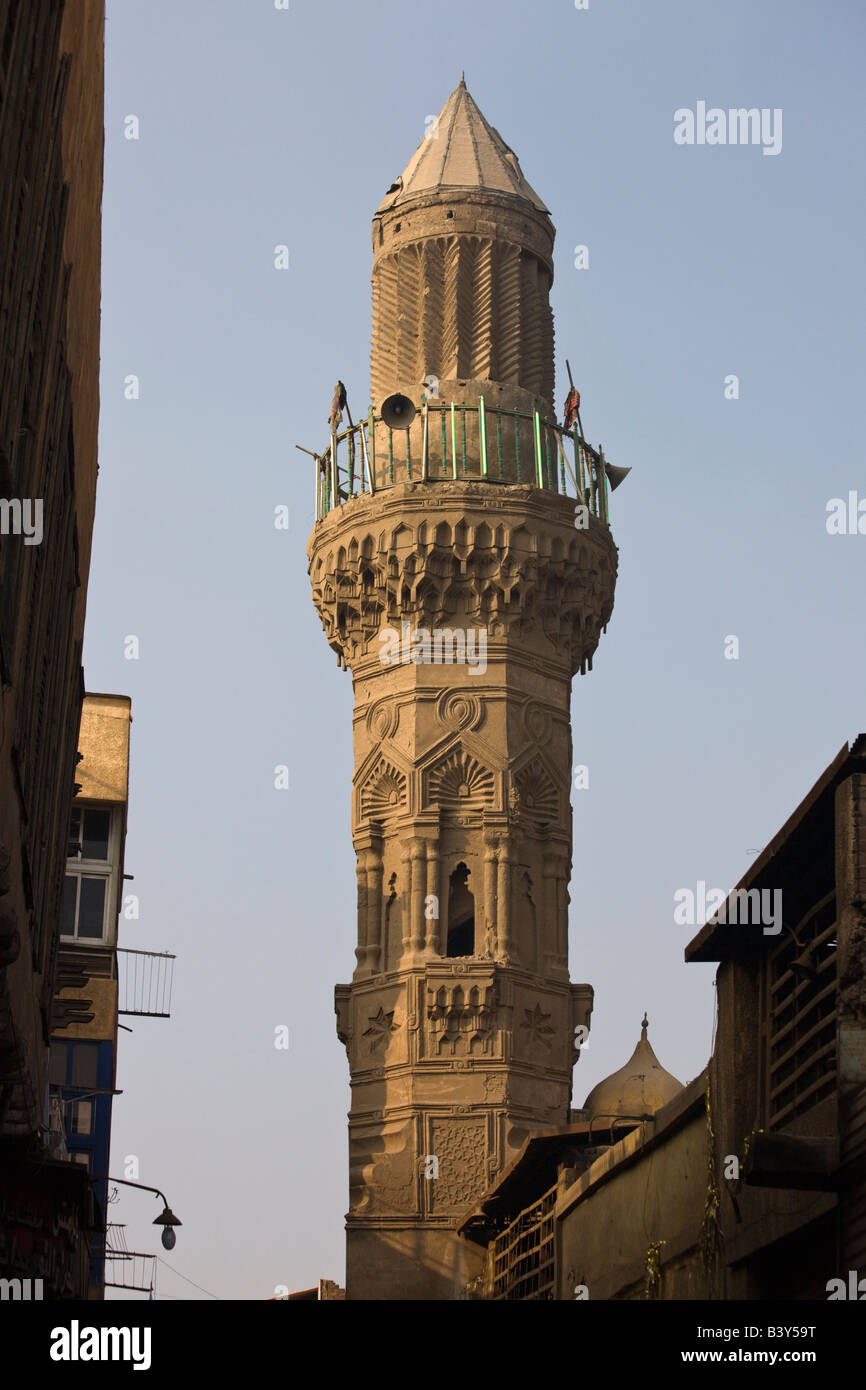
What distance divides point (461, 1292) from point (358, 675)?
9.22 metres

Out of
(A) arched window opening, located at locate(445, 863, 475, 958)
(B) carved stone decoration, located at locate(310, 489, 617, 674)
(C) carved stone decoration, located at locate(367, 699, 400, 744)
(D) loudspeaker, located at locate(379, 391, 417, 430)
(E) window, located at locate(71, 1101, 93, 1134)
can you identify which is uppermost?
(D) loudspeaker, located at locate(379, 391, 417, 430)

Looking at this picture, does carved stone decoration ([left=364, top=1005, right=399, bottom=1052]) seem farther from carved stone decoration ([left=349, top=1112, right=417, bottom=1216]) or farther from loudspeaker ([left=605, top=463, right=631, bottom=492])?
loudspeaker ([left=605, top=463, right=631, bottom=492])

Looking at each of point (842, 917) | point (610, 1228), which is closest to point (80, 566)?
point (610, 1228)

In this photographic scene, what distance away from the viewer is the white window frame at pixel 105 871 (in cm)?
3175

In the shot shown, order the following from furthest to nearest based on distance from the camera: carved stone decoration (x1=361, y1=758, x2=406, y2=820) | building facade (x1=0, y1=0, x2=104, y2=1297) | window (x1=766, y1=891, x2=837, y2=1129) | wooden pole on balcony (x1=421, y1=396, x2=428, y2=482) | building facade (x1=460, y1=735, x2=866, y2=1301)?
1. wooden pole on balcony (x1=421, y1=396, x2=428, y2=482)
2. carved stone decoration (x1=361, y1=758, x2=406, y2=820)
3. window (x1=766, y1=891, x2=837, y2=1129)
4. building facade (x1=0, y1=0, x2=104, y2=1297)
5. building facade (x1=460, y1=735, x2=866, y2=1301)

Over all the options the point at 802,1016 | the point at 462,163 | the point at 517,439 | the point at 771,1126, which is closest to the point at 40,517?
the point at 802,1016

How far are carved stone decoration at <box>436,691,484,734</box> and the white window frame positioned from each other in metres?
4.82

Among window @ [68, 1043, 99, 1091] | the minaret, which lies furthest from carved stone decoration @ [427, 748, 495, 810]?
window @ [68, 1043, 99, 1091]

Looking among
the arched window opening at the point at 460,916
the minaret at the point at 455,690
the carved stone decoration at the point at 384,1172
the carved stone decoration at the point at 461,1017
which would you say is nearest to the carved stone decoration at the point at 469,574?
the minaret at the point at 455,690

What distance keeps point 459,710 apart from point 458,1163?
21.1 feet

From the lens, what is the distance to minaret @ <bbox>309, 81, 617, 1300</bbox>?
32.1 metres

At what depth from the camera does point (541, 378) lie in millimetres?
36625

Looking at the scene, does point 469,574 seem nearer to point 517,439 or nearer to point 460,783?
point 517,439

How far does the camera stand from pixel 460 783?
111 ft
